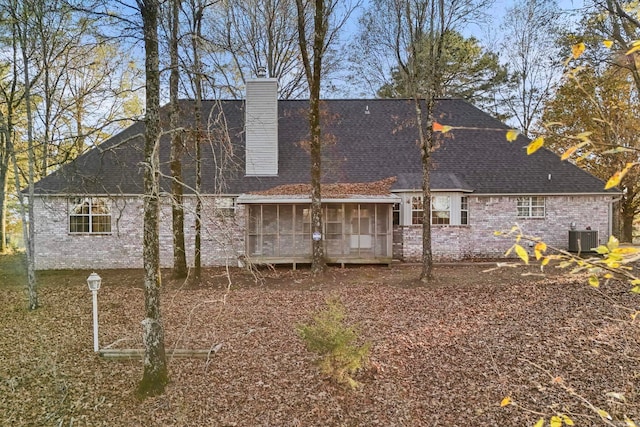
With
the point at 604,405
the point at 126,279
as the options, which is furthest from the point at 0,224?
the point at 604,405

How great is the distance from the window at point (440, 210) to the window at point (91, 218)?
12311mm

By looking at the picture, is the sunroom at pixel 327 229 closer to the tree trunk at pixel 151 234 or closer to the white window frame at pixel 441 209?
the white window frame at pixel 441 209

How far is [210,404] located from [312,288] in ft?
20.9

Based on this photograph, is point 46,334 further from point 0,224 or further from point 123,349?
point 0,224

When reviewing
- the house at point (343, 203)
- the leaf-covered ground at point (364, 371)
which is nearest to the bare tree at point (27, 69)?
the leaf-covered ground at point (364, 371)

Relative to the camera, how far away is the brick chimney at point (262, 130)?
17.0 metres

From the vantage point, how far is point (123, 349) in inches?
276

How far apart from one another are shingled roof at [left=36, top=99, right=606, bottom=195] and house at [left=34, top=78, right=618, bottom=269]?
0.22ft

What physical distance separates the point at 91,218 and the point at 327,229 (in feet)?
29.4

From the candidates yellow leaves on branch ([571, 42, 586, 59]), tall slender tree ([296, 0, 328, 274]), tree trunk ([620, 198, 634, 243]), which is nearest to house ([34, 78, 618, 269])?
tall slender tree ([296, 0, 328, 274])

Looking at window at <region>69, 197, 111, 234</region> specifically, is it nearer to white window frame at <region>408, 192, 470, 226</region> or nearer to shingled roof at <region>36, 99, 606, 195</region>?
shingled roof at <region>36, 99, 606, 195</region>

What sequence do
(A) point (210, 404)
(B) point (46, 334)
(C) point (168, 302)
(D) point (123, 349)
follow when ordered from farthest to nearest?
(C) point (168, 302) → (B) point (46, 334) → (D) point (123, 349) → (A) point (210, 404)

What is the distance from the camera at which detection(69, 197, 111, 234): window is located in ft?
52.1

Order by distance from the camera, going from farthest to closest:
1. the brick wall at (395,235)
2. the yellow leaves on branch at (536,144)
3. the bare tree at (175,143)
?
the brick wall at (395,235) → the bare tree at (175,143) → the yellow leaves on branch at (536,144)
